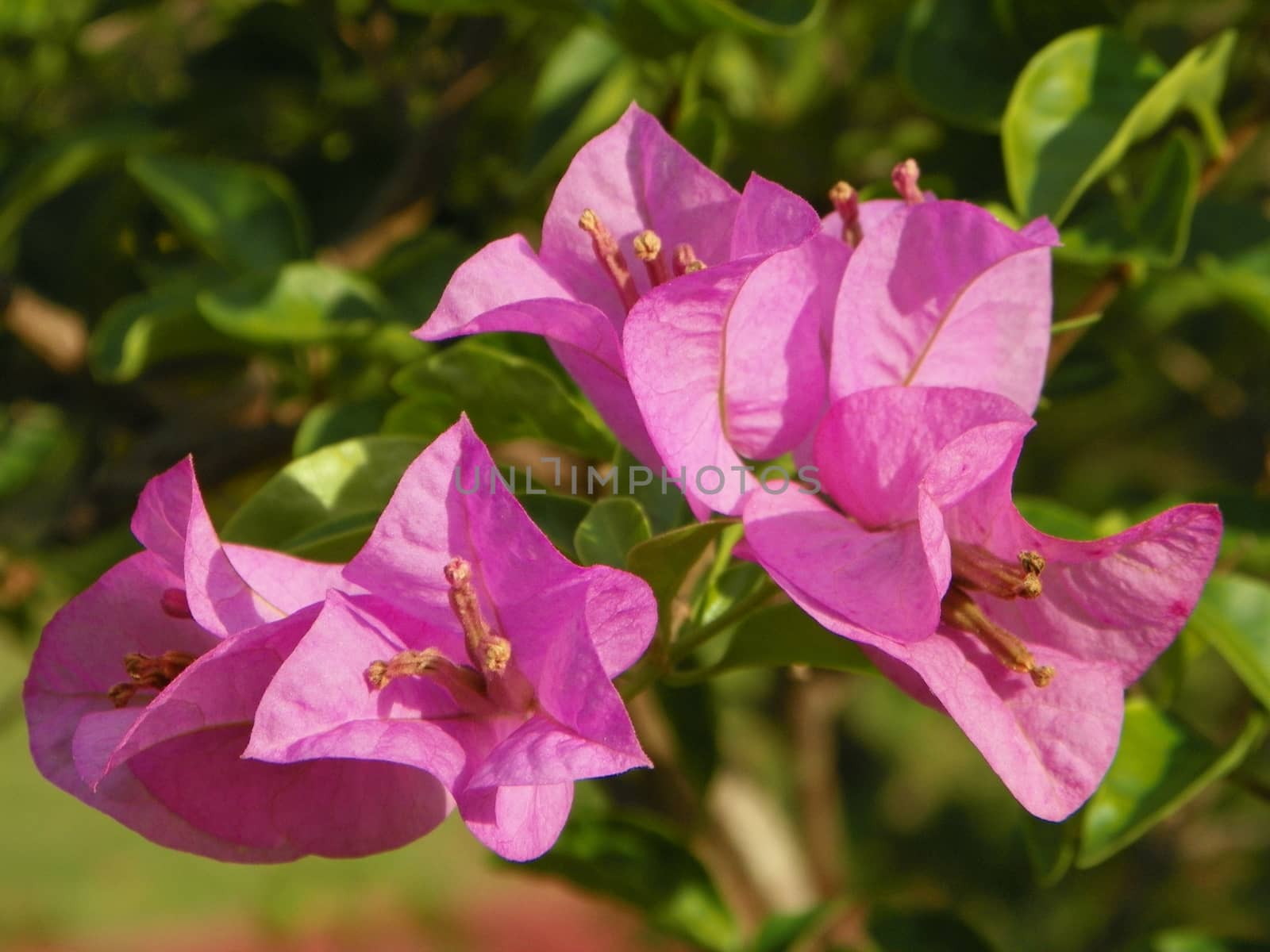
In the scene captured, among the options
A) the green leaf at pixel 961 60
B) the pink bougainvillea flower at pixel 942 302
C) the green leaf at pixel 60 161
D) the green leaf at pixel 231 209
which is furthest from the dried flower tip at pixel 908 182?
the green leaf at pixel 60 161

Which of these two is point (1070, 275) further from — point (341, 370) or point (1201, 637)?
point (341, 370)

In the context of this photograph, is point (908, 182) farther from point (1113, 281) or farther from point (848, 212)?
point (1113, 281)

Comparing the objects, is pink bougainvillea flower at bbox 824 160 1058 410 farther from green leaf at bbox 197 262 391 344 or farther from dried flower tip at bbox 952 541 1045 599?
green leaf at bbox 197 262 391 344

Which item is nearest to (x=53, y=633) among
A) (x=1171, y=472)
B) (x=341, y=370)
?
(x=341, y=370)

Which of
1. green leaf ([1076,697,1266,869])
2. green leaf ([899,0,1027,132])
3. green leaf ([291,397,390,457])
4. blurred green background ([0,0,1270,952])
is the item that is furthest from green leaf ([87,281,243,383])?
green leaf ([1076,697,1266,869])

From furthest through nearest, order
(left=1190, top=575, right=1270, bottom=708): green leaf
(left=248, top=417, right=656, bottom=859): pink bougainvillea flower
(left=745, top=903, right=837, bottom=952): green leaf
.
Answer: (left=745, top=903, right=837, bottom=952): green leaf → (left=1190, top=575, right=1270, bottom=708): green leaf → (left=248, top=417, right=656, bottom=859): pink bougainvillea flower

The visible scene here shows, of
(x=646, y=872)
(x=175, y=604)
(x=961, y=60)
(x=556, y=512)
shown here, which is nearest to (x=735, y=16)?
(x=961, y=60)
